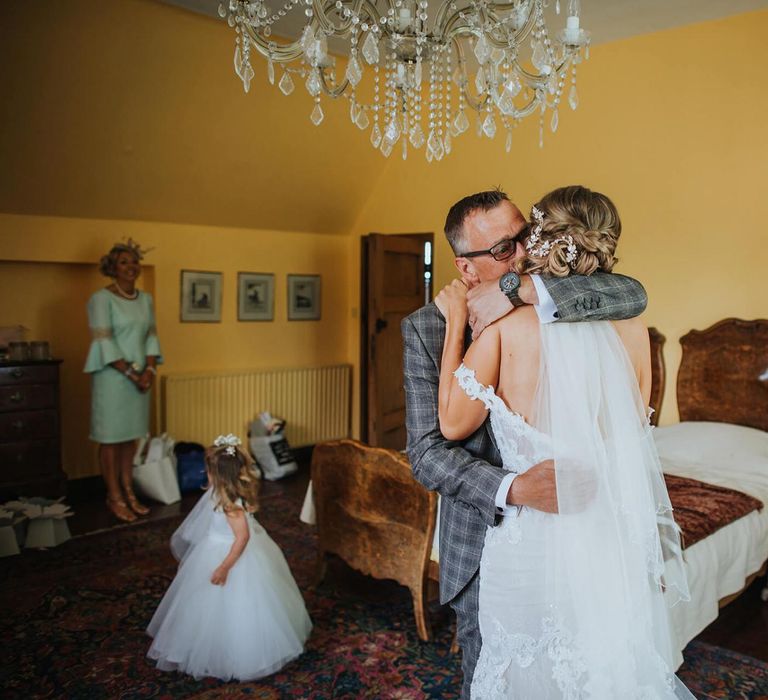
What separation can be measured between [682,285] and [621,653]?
134 inches

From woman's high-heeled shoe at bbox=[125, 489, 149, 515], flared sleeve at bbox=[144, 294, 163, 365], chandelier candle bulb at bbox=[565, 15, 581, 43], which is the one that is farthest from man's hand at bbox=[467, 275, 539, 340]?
woman's high-heeled shoe at bbox=[125, 489, 149, 515]

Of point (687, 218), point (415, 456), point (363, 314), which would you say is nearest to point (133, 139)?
point (363, 314)

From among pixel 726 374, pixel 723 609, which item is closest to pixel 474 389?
pixel 723 609

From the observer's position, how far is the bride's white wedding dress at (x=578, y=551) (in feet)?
4.86

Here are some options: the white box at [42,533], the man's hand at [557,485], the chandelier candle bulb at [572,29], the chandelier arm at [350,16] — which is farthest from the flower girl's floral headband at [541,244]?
the white box at [42,533]

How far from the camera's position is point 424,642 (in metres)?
3.04

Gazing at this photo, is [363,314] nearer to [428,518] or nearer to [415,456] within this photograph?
[428,518]

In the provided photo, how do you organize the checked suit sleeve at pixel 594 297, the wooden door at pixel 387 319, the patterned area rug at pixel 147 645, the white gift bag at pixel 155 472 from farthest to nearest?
the wooden door at pixel 387 319 → the white gift bag at pixel 155 472 → the patterned area rug at pixel 147 645 → the checked suit sleeve at pixel 594 297

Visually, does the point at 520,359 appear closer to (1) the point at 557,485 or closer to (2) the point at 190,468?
(1) the point at 557,485

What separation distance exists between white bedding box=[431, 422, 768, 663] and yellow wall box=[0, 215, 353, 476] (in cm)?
323

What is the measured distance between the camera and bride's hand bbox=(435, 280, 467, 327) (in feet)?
5.36

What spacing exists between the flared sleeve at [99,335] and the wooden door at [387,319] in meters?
2.13

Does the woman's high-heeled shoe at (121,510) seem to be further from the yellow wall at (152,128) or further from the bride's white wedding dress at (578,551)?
the bride's white wedding dress at (578,551)

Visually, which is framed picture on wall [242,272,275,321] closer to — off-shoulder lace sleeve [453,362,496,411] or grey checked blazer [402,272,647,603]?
grey checked blazer [402,272,647,603]
